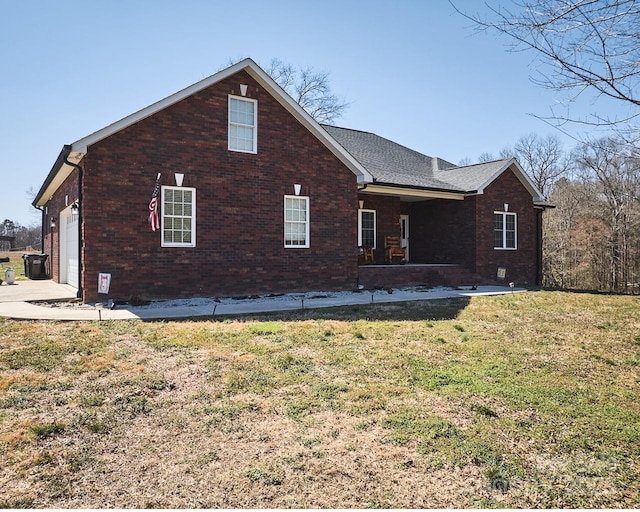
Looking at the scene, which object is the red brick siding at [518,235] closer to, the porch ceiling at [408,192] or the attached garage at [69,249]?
the porch ceiling at [408,192]

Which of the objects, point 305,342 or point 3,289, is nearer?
point 305,342

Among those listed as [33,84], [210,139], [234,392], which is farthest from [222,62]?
[234,392]

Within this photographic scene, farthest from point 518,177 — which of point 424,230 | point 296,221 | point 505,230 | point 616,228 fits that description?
point 616,228

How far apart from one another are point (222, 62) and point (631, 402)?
1377 inches

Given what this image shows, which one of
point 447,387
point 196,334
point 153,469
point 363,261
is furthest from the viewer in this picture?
point 363,261

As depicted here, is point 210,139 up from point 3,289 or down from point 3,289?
up

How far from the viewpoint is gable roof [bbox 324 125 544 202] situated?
17.4m

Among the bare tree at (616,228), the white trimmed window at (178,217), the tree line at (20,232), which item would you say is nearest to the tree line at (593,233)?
the bare tree at (616,228)

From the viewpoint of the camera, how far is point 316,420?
3.97 m

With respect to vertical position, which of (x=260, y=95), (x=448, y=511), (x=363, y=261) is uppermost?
(x=260, y=95)

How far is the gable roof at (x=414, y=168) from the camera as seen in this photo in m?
17.4

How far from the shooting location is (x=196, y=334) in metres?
7.48

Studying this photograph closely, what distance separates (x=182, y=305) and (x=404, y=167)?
471 inches

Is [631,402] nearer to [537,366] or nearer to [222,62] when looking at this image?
[537,366]
